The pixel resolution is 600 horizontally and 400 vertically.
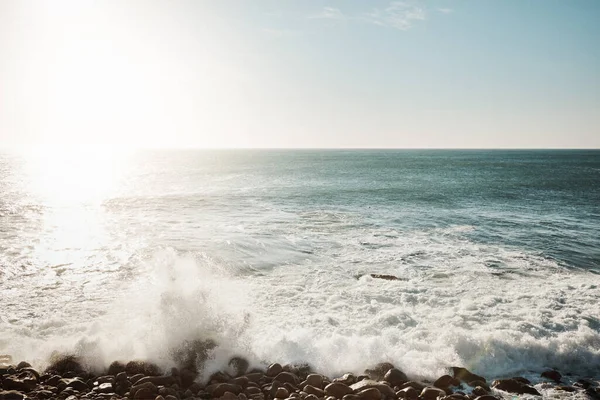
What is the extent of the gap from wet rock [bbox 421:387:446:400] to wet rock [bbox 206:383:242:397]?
160 inches

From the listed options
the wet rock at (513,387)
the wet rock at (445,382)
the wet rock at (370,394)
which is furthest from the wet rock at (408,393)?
the wet rock at (513,387)

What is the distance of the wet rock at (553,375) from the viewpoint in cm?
904

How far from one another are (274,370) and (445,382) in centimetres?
408

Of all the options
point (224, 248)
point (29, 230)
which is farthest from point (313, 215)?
point (29, 230)

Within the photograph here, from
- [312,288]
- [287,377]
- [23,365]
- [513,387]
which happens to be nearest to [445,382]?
[513,387]

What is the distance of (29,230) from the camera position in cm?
2430

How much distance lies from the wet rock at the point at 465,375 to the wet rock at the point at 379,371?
1.55 metres

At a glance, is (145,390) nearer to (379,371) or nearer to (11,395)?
(11,395)

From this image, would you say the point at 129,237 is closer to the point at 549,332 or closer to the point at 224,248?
the point at 224,248

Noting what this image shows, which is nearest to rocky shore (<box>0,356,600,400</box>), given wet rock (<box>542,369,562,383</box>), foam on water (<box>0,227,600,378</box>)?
wet rock (<box>542,369,562,383</box>)

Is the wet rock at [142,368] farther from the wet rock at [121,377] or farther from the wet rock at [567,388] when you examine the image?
the wet rock at [567,388]

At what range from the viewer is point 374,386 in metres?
8.23

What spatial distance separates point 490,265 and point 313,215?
15.3 metres

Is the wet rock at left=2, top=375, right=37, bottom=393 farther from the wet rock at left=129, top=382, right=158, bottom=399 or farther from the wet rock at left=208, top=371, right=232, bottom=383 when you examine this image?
the wet rock at left=208, top=371, right=232, bottom=383
